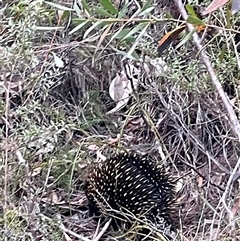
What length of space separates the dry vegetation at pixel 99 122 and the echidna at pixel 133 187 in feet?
0.20

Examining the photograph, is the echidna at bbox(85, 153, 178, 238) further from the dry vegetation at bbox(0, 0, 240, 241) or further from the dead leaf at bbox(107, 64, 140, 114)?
the dead leaf at bbox(107, 64, 140, 114)

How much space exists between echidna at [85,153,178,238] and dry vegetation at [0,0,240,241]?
6 centimetres

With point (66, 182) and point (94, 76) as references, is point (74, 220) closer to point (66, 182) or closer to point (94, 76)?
point (66, 182)

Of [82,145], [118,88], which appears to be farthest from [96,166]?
[118,88]

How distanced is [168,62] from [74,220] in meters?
0.63

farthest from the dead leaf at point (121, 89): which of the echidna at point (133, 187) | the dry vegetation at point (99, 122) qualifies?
the echidna at point (133, 187)

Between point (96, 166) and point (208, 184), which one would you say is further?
point (96, 166)

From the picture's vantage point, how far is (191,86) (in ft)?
6.52

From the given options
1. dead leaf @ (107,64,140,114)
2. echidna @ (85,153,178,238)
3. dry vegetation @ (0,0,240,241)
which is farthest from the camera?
dead leaf @ (107,64,140,114)

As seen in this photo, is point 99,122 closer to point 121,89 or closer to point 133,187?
point 121,89

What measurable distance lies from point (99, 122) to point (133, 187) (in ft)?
1.28

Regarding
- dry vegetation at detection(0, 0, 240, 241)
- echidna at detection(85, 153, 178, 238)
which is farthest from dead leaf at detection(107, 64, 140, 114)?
echidna at detection(85, 153, 178, 238)

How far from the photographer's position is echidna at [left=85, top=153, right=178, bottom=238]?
2.11 meters

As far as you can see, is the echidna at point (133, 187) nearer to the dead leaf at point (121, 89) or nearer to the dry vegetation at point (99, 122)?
the dry vegetation at point (99, 122)
